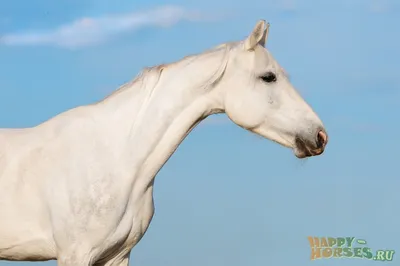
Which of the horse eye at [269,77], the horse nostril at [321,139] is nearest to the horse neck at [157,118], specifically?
the horse eye at [269,77]

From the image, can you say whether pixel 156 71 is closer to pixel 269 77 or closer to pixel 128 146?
pixel 128 146

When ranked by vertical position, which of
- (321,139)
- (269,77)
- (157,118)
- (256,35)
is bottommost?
(321,139)

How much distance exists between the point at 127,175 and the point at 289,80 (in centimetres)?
139

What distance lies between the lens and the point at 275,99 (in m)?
5.34

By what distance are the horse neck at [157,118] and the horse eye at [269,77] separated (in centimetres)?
40

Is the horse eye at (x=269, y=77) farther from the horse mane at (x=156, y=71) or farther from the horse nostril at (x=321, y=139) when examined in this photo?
the horse nostril at (x=321, y=139)

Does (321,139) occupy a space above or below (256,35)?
below

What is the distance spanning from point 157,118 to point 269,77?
87cm

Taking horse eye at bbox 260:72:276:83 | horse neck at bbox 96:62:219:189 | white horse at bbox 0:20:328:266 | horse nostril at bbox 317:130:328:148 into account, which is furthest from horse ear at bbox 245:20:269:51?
horse nostril at bbox 317:130:328:148

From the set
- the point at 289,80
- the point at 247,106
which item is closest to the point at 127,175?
the point at 247,106

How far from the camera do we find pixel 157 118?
5375 millimetres

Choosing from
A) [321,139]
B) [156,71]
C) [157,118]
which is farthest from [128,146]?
[321,139]

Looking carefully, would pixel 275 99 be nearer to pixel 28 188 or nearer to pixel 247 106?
pixel 247 106

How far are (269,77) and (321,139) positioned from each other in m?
0.59
